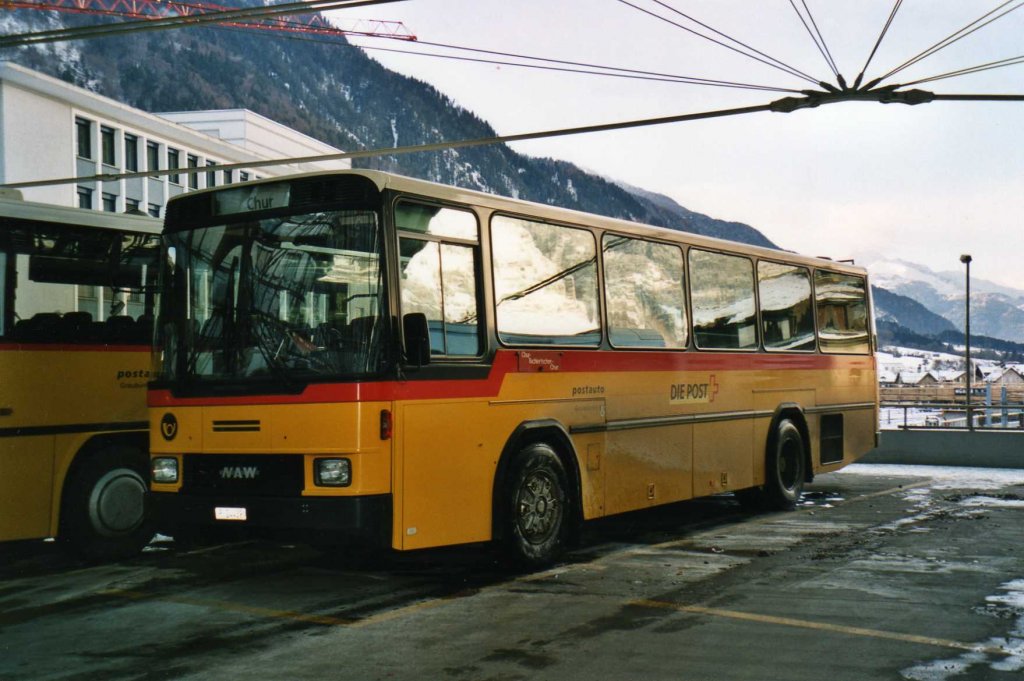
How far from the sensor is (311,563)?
34.8 ft

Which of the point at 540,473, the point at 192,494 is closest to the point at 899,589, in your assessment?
the point at 540,473

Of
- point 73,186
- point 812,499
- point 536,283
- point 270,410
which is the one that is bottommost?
point 812,499

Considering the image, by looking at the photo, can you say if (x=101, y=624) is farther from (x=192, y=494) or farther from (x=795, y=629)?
(x=795, y=629)

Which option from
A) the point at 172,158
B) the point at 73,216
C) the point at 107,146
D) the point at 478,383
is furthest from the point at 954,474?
the point at 172,158

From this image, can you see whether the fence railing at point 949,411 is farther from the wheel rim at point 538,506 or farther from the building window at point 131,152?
the building window at point 131,152

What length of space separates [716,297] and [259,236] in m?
6.05

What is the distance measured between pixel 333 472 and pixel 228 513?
1002 mm

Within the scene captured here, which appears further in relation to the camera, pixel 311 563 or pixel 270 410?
pixel 311 563

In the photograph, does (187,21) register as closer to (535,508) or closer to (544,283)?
(544,283)

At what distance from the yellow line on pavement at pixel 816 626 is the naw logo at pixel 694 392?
420 cm

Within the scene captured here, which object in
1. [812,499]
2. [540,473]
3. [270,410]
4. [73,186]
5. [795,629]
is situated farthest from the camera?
[73,186]

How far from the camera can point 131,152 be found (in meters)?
76.1

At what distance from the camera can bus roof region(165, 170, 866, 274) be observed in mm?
8969

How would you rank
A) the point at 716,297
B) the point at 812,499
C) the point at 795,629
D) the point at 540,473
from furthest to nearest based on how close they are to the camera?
the point at 812,499 < the point at 716,297 < the point at 540,473 < the point at 795,629
